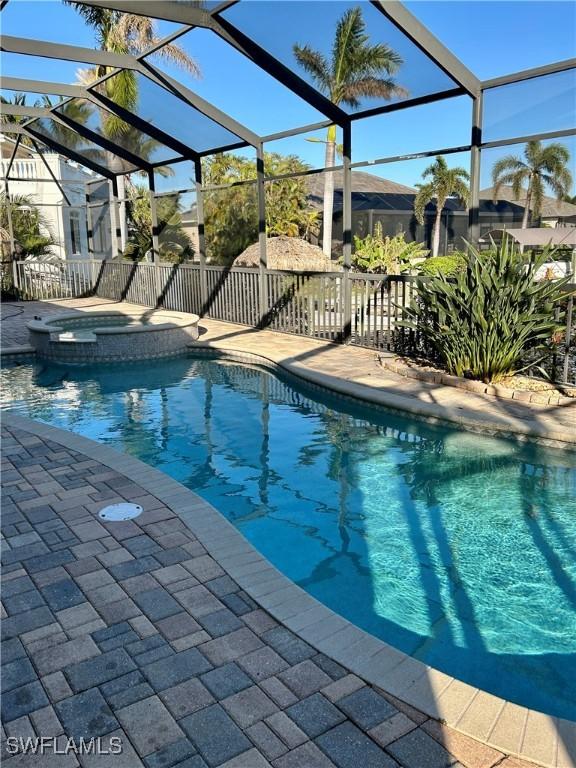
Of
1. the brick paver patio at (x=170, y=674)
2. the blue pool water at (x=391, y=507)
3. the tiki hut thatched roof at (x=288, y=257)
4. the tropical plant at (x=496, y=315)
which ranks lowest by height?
the blue pool water at (x=391, y=507)

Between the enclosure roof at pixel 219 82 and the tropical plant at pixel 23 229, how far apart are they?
351cm

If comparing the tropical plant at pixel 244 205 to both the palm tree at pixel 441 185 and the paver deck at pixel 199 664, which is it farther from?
the paver deck at pixel 199 664

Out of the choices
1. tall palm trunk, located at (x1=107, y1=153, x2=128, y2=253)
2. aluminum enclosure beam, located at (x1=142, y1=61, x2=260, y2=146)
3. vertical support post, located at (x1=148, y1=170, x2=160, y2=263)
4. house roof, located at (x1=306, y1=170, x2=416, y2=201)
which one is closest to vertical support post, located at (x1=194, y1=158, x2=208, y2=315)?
vertical support post, located at (x1=148, y1=170, x2=160, y2=263)

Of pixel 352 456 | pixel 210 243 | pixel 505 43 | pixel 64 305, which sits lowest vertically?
pixel 352 456

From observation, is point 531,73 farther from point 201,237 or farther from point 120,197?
point 120,197

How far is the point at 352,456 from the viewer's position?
17.3ft

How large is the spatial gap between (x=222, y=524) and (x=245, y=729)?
1.55 meters

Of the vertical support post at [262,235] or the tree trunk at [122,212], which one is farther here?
the tree trunk at [122,212]

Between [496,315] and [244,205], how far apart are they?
7.02 m

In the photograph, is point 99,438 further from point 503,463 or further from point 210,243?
point 210,243

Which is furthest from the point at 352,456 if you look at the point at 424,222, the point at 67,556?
the point at 424,222

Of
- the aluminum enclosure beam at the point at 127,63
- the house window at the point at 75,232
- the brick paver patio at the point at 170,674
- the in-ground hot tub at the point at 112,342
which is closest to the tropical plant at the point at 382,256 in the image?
the aluminum enclosure beam at the point at 127,63

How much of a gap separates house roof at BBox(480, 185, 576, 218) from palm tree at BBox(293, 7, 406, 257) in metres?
1.64

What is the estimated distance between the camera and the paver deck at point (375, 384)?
17.7ft
